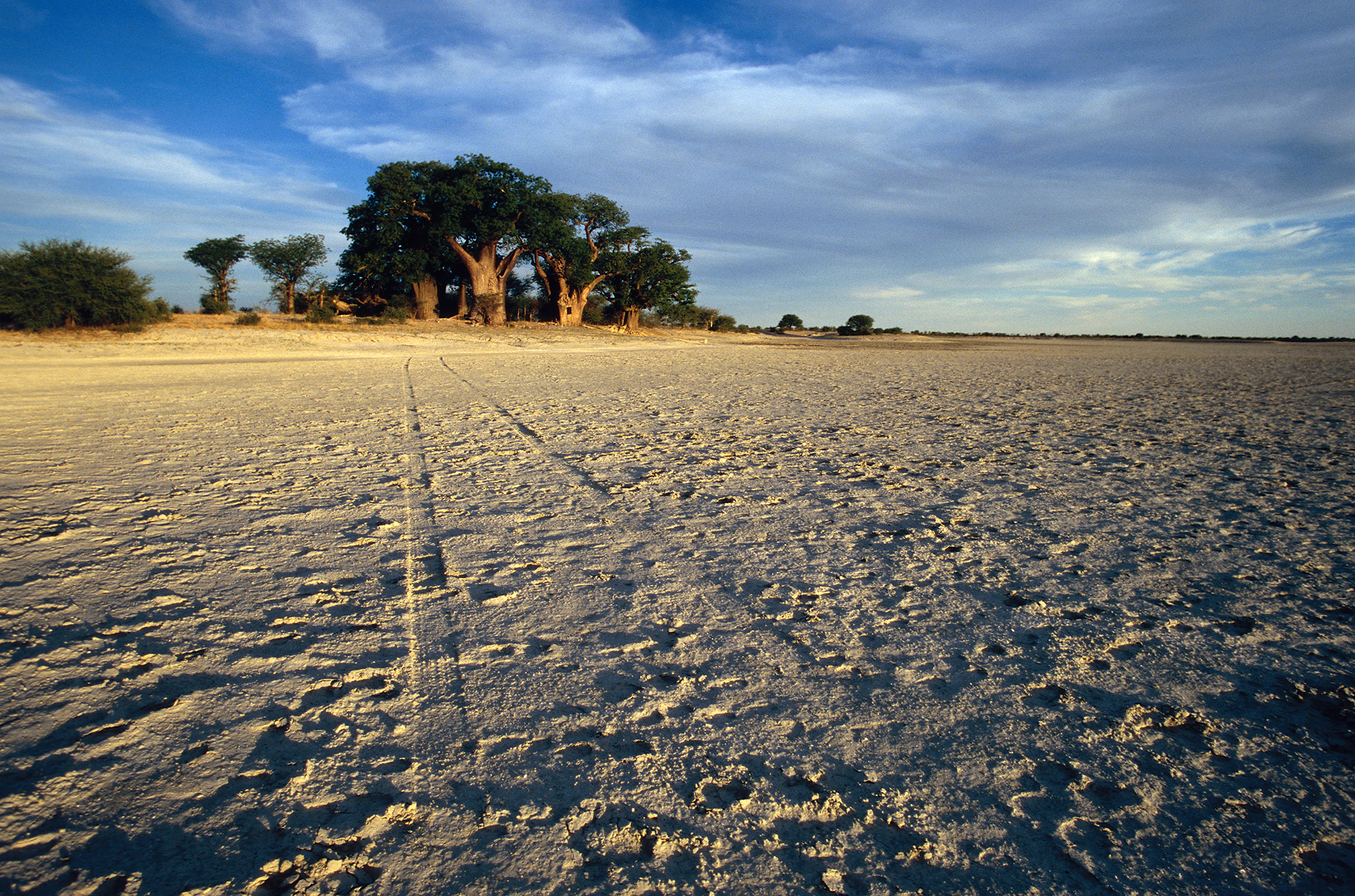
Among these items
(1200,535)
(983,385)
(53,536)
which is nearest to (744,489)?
(1200,535)

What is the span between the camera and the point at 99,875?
1.47 metres

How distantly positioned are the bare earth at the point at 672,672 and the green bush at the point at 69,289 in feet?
62.5

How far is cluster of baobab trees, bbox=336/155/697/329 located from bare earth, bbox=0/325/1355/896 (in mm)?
27258

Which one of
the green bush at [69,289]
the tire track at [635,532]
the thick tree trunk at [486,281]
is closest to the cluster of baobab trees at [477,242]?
the thick tree trunk at [486,281]

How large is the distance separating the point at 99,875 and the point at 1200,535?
5126 mm

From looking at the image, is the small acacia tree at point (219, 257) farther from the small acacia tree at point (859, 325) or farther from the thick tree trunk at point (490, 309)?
the small acacia tree at point (859, 325)

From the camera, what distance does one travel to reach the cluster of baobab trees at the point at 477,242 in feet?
98.3

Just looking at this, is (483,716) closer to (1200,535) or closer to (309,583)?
(309,583)

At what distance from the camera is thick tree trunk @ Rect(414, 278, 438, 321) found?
32375 mm

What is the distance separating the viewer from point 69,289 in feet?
63.3

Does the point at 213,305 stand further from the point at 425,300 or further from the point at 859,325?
the point at 859,325

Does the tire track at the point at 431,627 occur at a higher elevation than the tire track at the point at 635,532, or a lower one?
lower


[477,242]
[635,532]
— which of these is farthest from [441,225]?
[635,532]

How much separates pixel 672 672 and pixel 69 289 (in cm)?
2594
